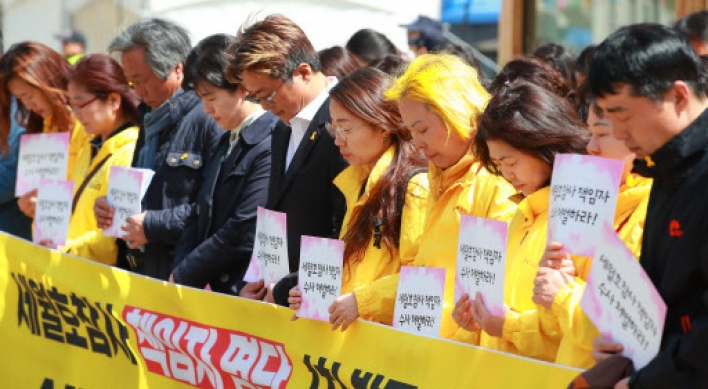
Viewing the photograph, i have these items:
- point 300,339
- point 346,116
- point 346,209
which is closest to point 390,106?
point 346,116

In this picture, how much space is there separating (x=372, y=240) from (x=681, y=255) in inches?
68.3

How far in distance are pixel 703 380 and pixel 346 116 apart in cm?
204

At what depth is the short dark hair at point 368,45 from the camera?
7637mm

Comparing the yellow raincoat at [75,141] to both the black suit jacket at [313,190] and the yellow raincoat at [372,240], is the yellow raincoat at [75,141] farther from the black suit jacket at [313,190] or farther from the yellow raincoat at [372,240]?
the yellow raincoat at [372,240]

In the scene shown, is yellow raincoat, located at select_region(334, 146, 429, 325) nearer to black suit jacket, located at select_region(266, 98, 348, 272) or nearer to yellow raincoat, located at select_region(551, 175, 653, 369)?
black suit jacket, located at select_region(266, 98, 348, 272)

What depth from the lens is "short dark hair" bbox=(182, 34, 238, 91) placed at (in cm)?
536

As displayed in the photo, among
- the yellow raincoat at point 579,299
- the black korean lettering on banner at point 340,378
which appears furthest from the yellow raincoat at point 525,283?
the black korean lettering on banner at point 340,378

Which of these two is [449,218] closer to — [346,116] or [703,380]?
[346,116]

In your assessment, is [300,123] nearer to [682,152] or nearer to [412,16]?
[682,152]

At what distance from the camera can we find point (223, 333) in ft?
15.8

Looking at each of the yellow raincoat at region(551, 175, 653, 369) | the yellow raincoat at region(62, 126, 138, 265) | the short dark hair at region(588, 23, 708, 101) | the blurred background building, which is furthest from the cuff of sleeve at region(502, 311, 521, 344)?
the blurred background building

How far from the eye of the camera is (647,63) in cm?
274

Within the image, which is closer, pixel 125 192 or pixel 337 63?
pixel 125 192

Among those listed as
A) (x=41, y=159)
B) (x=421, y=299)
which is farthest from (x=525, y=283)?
(x=41, y=159)
